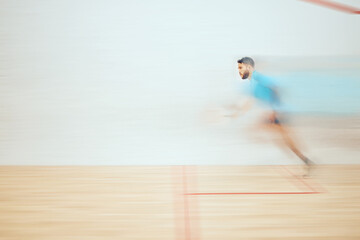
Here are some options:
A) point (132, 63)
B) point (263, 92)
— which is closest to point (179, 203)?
point (263, 92)

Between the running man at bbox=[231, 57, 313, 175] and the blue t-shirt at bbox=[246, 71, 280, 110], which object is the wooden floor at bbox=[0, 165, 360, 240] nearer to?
the running man at bbox=[231, 57, 313, 175]

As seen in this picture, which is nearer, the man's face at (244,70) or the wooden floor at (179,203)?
the wooden floor at (179,203)

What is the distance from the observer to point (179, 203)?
1868 mm

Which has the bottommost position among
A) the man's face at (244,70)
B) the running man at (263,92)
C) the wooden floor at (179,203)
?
the wooden floor at (179,203)

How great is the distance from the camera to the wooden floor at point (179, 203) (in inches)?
58.6

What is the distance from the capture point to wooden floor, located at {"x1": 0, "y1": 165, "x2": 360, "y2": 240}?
58.6 inches

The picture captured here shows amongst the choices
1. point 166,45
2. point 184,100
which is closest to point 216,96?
point 184,100

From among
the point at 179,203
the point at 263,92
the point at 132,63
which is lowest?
the point at 179,203

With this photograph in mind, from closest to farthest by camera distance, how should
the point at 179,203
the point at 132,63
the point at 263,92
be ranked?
the point at 179,203, the point at 263,92, the point at 132,63

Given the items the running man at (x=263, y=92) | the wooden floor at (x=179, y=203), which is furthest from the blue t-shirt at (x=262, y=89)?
the wooden floor at (x=179, y=203)

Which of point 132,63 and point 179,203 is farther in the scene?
point 132,63

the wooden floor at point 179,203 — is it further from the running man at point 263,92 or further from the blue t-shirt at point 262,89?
the blue t-shirt at point 262,89

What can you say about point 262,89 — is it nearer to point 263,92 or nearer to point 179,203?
point 263,92

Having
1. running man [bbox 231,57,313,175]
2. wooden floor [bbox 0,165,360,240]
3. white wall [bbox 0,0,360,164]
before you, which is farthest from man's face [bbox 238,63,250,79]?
wooden floor [bbox 0,165,360,240]
